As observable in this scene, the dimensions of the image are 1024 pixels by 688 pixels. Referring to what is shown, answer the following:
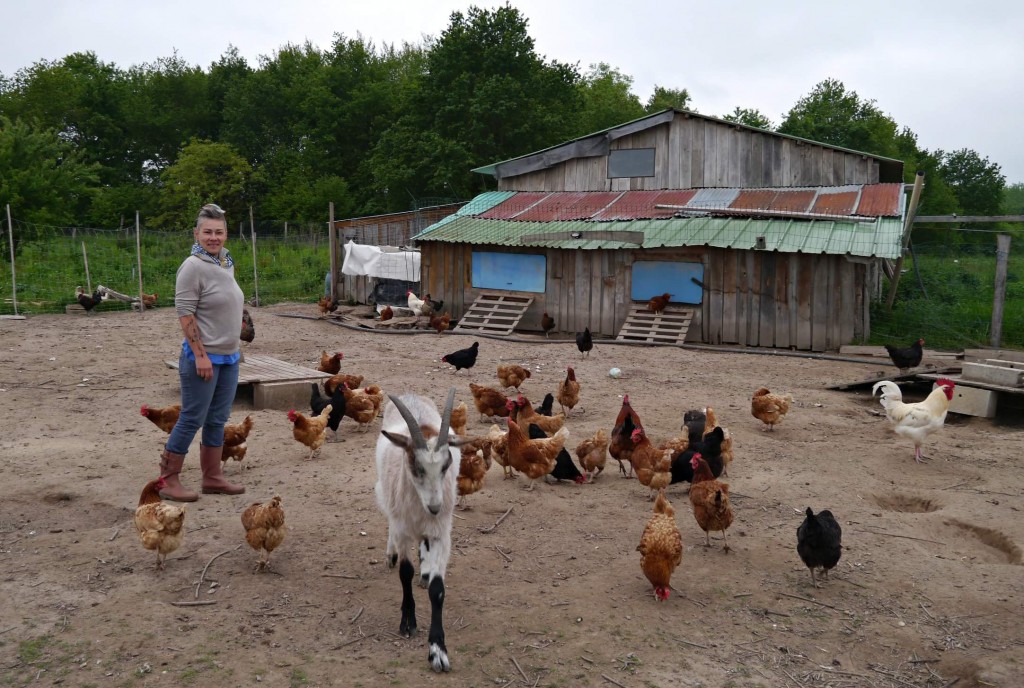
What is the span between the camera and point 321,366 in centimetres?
1255

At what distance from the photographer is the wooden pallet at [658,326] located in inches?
684

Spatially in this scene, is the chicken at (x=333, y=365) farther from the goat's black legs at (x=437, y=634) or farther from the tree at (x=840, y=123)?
the tree at (x=840, y=123)

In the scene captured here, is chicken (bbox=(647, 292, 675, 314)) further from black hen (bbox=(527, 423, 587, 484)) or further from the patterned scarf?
the patterned scarf

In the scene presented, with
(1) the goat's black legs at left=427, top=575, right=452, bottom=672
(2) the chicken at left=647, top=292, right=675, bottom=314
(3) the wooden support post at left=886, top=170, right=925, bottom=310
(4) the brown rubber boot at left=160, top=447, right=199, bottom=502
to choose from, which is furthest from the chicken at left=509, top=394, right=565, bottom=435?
(3) the wooden support post at left=886, top=170, right=925, bottom=310

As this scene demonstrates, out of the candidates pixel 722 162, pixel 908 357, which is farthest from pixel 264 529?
pixel 722 162

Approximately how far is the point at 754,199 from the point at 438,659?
16959mm

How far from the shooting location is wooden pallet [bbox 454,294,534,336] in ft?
62.5

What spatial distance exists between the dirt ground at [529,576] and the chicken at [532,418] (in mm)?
669

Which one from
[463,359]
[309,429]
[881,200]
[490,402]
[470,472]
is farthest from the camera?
[881,200]

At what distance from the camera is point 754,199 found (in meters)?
19.2

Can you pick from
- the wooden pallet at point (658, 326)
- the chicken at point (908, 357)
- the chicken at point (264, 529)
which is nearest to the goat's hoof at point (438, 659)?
the chicken at point (264, 529)

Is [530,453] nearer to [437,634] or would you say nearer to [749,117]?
[437,634]

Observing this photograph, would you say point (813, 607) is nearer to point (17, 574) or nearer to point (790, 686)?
point (790, 686)

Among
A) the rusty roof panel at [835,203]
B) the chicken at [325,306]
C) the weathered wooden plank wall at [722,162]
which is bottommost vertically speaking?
the chicken at [325,306]
